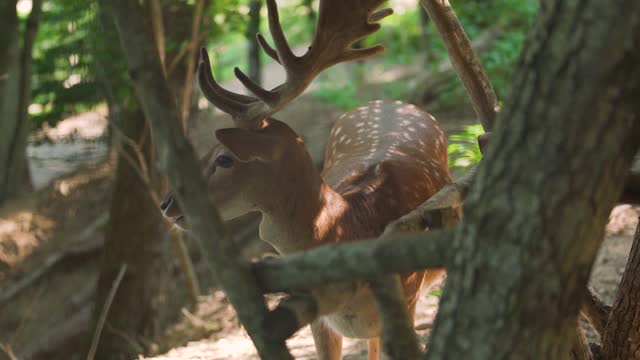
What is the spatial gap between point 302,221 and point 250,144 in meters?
0.38

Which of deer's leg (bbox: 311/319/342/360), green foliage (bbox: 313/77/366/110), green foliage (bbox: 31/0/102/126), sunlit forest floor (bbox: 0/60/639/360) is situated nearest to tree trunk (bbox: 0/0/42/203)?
green foliage (bbox: 31/0/102/126)

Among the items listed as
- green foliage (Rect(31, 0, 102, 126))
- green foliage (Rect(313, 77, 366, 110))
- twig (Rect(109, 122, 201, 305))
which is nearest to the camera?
twig (Rect(109, 122, 201, 305))

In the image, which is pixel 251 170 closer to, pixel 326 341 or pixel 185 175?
pixel 326 341

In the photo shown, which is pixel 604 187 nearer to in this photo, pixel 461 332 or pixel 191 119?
pixel 461 332

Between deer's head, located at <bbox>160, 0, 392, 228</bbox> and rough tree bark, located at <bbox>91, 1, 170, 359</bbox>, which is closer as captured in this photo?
deer's head, located at <bbox>160, 0, 392, 228</bbox>

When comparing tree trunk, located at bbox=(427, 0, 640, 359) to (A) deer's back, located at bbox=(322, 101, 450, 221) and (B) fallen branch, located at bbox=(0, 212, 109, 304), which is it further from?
(B) fallen branch, located at bbox=(0, 212, 109, 304)

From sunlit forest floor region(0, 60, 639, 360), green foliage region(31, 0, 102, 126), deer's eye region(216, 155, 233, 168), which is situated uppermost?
deer's eye region(216, 155, 233, 168)

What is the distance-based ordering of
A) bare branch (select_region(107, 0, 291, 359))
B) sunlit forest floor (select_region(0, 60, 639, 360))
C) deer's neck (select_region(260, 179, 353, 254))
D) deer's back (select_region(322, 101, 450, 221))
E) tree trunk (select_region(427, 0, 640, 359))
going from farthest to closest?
1. sunlit forest floor (select_region(0, 60, 639, 360))
2. deer's back (select_region(322, 101, 450, 221))
3. deer's neck (select_region(260, 179, 353, 254))
4. bare branch (select_region(107, 0, 291, 359))
5. tree trunk (select_region(427, 0, 640, 359))

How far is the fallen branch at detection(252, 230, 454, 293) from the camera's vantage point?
81.8 inches

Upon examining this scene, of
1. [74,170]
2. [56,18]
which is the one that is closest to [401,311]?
[56,18]

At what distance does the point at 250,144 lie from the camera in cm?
314

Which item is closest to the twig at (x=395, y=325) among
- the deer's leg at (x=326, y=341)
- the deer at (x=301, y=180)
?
the deer at (x=301, y=180)

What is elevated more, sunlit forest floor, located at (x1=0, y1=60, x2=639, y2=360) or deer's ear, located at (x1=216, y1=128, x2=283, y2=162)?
deer's ear, located at (x1=216, y1=128, x2=283, y2=162)

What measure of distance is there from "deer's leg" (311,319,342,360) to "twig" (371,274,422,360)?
1.59m
